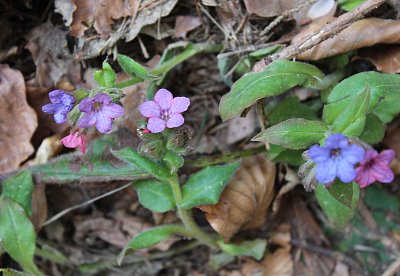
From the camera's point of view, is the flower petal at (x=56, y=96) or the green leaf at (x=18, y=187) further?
the green leaf at (x=18, y=187)

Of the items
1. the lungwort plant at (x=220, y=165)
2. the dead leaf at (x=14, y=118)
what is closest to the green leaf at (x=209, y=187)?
the lungwort plant at (x=220, y=165)


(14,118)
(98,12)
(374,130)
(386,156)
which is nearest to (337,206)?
(374,130)

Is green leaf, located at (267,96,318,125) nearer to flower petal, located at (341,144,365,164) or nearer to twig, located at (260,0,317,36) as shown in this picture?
twig, located at (260,0,317,36)

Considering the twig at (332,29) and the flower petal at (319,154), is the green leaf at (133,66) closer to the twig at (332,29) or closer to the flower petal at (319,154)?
the twig at (332,29)

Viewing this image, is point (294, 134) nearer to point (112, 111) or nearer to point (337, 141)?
point (337, 141)

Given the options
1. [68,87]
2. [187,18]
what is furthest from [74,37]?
[187,18]

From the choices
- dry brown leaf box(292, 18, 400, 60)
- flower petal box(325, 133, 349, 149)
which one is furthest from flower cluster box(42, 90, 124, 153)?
dry brown leaf box(292, 18, 400, 60)
